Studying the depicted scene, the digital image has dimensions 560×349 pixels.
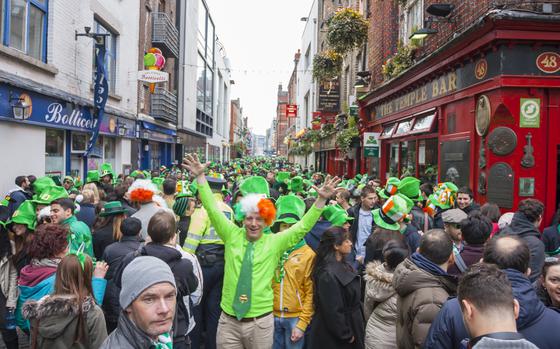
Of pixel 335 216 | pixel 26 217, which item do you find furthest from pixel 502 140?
pixel 26 217

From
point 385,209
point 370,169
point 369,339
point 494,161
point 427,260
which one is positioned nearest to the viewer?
point 427,260

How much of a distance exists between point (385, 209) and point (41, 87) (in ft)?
32.3

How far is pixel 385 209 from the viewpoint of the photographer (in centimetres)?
538

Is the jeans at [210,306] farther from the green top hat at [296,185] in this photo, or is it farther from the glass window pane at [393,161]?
the glass window pane at [393,161]

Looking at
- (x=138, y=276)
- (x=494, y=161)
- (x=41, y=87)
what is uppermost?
(x=41, y=87)

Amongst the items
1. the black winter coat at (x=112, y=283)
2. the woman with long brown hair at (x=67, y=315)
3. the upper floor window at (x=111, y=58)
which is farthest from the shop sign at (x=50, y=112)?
the woman with long brown hair at (x=67, y=315)

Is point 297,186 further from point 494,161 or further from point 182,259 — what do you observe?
point 182,259

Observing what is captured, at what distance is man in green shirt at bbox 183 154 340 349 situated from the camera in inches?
156

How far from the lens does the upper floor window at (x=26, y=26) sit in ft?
33.5

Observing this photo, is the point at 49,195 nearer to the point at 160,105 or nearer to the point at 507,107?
the point at 507,107

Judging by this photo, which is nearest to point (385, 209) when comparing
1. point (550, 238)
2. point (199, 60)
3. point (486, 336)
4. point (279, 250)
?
point (279, 250)

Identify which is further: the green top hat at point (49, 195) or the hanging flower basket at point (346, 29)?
the hanging flower basket at point (346, 29)

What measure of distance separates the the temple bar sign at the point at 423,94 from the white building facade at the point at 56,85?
9882 mm

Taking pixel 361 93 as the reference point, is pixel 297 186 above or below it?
below
